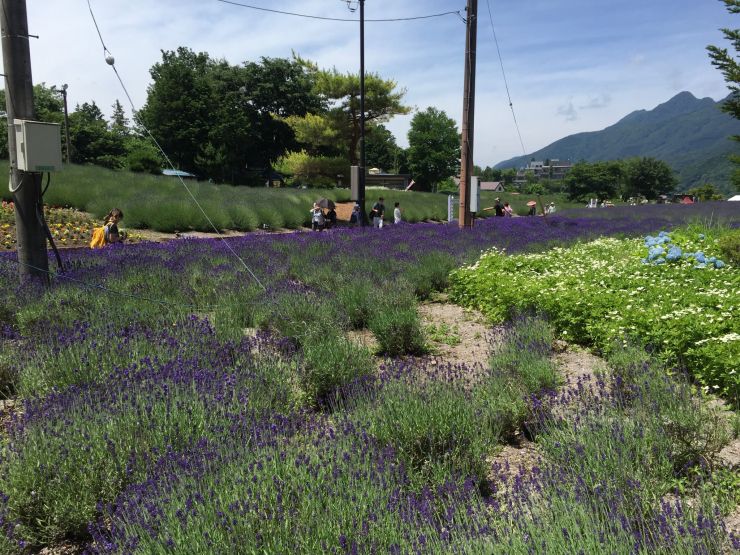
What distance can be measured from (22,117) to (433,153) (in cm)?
8258

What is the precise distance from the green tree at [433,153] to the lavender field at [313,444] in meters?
83.0

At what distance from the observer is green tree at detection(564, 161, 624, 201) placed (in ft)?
362

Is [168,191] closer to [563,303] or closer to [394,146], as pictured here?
[563,303]

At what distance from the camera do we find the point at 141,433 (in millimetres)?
2871

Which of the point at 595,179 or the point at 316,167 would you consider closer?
the point at 316,167

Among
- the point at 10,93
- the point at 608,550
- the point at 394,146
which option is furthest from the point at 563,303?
the point at 394,146

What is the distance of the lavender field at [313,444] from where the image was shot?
1.99 metres

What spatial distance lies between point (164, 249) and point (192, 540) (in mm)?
8317

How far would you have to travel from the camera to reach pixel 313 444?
2773 millimetres

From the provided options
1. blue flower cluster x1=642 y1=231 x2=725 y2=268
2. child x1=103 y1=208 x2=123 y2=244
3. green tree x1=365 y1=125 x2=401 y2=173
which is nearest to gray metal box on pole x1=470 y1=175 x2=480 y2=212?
blue flower cluster x1=642 y1=231 x2=725 y2=268

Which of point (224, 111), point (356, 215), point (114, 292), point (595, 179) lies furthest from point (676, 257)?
point (595, 179)

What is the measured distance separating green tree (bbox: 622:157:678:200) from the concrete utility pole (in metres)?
116

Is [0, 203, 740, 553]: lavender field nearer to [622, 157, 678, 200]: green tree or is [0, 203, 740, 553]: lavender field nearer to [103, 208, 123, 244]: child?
[103, 208, 123, 244]: child

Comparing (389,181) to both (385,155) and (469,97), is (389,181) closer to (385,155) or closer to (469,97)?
(385,155)
